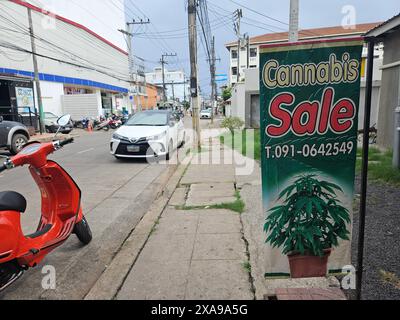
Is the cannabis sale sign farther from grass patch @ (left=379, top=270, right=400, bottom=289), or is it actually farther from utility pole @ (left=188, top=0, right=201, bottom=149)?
utility pole @ (left=188, top=0, right=201, bottom=149)

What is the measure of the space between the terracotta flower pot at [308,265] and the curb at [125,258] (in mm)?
1515

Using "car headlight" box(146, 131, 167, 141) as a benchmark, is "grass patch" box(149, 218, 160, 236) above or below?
below

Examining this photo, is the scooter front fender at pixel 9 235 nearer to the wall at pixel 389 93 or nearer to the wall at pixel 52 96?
the wall at pixel 389 93

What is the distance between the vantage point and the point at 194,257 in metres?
3.39

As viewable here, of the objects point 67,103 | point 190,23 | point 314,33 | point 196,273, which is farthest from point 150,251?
point 314,33

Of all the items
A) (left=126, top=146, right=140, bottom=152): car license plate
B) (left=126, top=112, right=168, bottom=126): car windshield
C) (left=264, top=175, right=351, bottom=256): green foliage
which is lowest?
(left=126, top=146, right=140, bottom=152): car license plate

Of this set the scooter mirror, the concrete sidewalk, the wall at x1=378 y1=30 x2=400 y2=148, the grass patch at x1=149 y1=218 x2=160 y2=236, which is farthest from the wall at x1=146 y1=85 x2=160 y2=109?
the scooter mirror

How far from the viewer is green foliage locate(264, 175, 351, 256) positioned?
7.88 feet

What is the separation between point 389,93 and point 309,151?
7.83 meters

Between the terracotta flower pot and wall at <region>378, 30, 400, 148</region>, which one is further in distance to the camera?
wall at <region>378, 30, 400, 148</region>

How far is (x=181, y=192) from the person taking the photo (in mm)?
6086

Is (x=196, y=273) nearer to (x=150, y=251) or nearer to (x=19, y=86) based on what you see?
(x=150, y=251)

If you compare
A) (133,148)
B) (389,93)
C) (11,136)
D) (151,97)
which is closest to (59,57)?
(11,136)

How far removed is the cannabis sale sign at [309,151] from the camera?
7.27 feet
